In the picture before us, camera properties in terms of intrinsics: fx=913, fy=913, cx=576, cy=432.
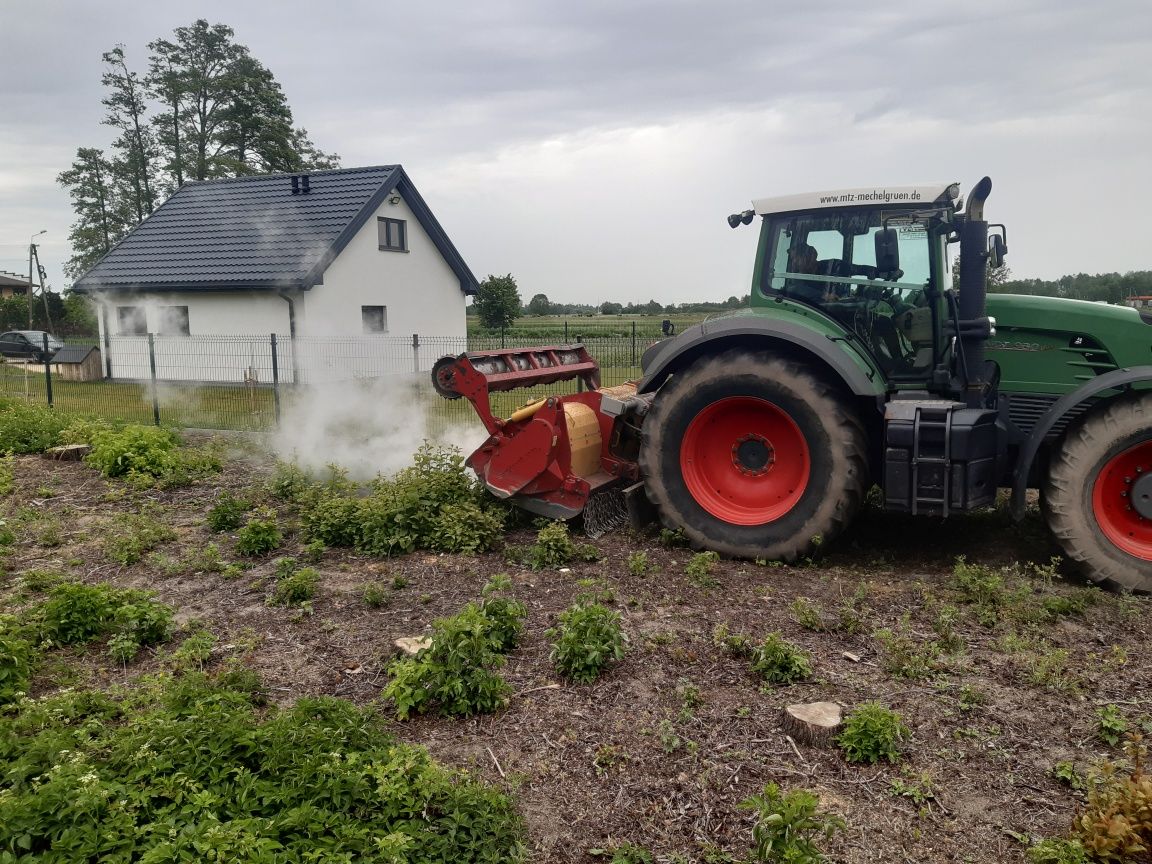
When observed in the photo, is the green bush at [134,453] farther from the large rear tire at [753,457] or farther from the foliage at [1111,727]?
the foliage at [1111,727]

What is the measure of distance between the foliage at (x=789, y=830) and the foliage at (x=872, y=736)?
2.17 ft

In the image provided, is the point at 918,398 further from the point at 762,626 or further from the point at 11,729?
the point at 11,729

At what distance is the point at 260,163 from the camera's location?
35594 mm

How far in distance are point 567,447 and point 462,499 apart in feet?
3.06

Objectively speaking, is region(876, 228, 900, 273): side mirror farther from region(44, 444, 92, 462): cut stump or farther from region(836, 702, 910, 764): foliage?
region(44, 444, 92, 462): cut stump

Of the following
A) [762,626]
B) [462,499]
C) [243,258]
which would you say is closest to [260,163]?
[243,258]

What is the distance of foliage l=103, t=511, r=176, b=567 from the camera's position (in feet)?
21.9

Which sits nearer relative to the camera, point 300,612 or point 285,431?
point 300,612

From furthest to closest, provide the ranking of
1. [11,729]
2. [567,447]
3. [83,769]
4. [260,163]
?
[260,163] < [567,447] < [11,729] < [83,769]

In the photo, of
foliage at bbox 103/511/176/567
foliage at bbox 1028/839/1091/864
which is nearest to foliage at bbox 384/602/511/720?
foliage at bbox 1028/839/1091/864

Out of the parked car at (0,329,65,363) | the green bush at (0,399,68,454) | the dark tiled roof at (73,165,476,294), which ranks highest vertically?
the dark tiled roof at (73,165,476,294)

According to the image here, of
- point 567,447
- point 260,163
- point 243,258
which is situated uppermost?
point 260,163

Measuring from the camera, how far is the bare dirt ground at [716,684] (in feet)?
11.0

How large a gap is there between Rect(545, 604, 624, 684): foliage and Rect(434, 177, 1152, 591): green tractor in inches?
79.4
